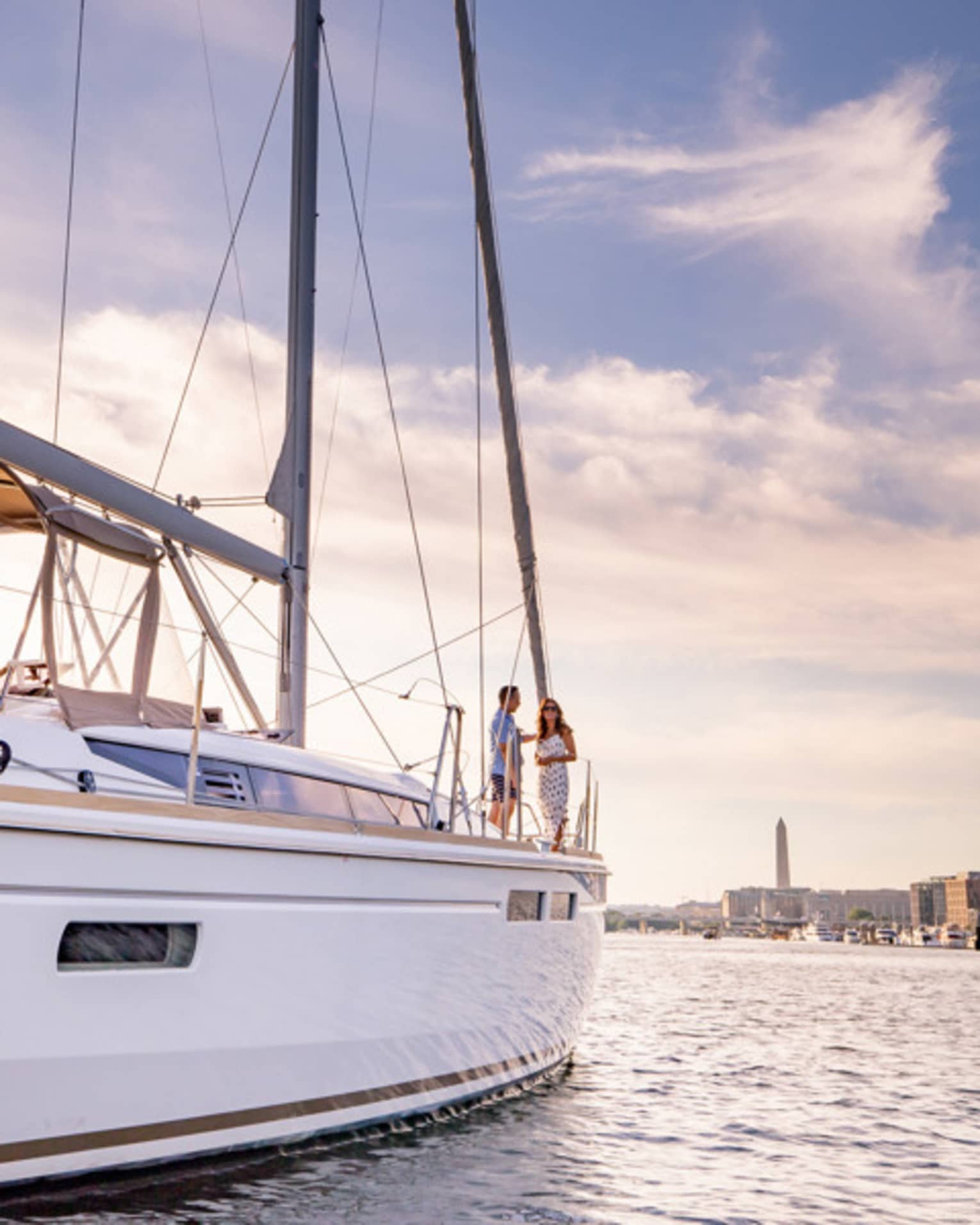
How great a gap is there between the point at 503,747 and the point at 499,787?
0.96 ft

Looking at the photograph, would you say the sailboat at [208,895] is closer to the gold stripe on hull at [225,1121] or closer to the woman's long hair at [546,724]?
the gold stripe on hull at [225,1121]

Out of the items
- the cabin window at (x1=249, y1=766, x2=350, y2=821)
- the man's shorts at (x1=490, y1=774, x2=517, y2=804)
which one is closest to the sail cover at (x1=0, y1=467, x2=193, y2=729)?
the cabin window at (x1=249, y1=766, x2=350, y2=821)

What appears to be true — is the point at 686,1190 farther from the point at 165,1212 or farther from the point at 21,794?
the point at 21,794

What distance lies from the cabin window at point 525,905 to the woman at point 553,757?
4.73 feet

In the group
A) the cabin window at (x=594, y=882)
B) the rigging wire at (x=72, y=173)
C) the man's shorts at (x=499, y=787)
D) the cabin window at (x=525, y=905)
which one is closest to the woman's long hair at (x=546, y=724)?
the man's shorts at (x=499, y=787)

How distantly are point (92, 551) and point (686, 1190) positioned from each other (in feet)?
14.1

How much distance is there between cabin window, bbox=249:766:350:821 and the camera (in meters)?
6.03

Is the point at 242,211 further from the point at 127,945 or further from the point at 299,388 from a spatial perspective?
the point at 127,945

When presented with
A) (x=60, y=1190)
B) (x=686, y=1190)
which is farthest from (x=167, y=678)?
(x=686, y=1190)

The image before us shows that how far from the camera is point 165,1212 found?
→ 490cm

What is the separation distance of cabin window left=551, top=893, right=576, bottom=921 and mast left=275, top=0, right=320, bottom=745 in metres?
1.85

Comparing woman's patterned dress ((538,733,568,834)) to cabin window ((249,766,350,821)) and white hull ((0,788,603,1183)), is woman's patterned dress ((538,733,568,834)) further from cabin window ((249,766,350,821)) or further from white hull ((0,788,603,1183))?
cabin window ((249,766,350,821))

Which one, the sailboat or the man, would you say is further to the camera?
the man

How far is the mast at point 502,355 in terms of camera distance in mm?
9773
